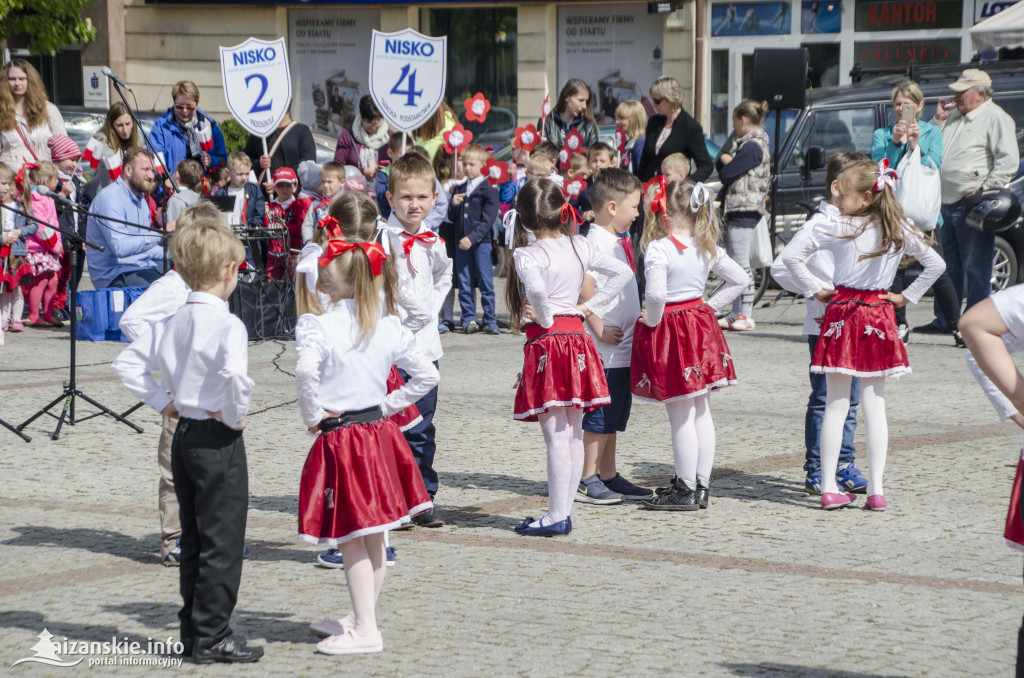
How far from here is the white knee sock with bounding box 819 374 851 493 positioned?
6336 mm

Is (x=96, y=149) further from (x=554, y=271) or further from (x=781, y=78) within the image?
(x=554, y=271)

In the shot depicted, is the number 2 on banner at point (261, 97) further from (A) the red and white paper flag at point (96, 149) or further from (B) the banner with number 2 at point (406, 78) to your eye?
(A) the red and white paper flag at point (96, 149)

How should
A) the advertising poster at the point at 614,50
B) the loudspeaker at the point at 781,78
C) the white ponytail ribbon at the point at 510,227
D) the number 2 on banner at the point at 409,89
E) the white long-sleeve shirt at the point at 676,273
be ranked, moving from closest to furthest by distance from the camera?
1. the white ponytail ribbon at the point at 510,227
2. the white long-sleeve shirt at the point at 676,273
3. the number 2 on banner at the point at 409,89
4. the loudspeaker at the point at 781,78
5. the advertising poster at the point at 614,50

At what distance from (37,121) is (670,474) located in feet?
27.5

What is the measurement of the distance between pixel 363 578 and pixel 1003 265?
10.0 m

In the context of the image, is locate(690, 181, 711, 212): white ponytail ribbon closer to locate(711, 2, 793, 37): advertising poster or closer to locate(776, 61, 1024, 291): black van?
locate(776, 61, 1024, 291): black van

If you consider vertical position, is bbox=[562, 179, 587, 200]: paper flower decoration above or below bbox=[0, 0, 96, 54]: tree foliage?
below

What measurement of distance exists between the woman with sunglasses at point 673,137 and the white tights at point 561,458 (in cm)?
648

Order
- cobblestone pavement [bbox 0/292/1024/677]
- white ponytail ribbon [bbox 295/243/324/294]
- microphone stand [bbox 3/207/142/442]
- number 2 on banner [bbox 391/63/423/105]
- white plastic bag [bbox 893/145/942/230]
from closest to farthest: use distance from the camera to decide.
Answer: cobblestone pavement [bbox 0/292/1024/677], white ponytail ribbon [bbox 295/243/324/294], microphone stand [bbox 3/207/142/442], white plastic bag [bbox 893/145/942/230], number 2 on banner [bbox 391/63/423/105]

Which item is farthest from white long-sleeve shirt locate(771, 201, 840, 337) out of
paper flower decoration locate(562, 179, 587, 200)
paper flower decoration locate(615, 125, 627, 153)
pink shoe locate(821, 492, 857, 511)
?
paper flower decoration locate(615, 125, 627, 153)

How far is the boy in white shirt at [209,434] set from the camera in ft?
14.1

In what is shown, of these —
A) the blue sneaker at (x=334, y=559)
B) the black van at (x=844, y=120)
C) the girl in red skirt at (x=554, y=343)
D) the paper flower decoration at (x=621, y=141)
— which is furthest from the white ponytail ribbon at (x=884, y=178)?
the black van at (x=844, y=120)

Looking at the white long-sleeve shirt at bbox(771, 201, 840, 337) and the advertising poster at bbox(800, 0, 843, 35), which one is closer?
the white long-sleeve shirt at bbox(771, 201, 840, 337)

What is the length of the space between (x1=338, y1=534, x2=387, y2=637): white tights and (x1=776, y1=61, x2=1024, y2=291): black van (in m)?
9.99
